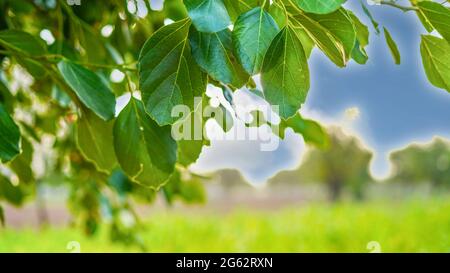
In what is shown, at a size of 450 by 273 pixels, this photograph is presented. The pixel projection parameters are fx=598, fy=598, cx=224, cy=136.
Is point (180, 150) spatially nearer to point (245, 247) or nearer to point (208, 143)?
point (208, 143)

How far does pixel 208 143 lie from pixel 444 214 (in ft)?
7.44

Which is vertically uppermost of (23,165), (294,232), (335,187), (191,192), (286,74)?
(335,187)

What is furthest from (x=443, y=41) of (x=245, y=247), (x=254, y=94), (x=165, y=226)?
(x=165, y=226)

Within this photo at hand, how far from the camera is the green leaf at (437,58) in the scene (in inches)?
16.9

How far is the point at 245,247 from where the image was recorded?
8.44ft

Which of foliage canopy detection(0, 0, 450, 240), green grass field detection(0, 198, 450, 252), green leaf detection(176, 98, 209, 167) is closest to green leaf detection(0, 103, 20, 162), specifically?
foliage canopy detection(0, 0, 450, 240)

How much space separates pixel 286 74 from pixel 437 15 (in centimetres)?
12

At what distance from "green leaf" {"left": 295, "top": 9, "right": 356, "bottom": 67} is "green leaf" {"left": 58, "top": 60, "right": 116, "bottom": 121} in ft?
0.68

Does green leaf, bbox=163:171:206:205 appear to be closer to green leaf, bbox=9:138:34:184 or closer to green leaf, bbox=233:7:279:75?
green leaf, bbox=9:138:34:184

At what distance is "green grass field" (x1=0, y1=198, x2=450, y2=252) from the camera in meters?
2.38

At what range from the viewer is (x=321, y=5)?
312 mm

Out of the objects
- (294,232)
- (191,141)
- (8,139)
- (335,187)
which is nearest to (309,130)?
(191,141)

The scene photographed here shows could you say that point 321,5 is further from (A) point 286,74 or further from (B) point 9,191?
(B) point 9,191

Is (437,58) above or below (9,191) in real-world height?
below
